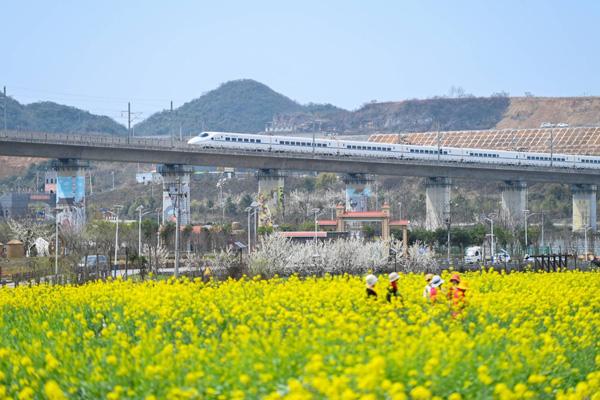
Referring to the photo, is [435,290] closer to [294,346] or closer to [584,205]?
[294,346]

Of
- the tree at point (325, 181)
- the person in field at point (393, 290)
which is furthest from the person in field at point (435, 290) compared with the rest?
the tree at point (325, 181)

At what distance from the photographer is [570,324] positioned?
18.9 m

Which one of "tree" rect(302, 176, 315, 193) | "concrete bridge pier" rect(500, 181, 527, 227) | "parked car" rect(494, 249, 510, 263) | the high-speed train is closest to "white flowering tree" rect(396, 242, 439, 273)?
"parked car" rect(494, 249, 510, 263)

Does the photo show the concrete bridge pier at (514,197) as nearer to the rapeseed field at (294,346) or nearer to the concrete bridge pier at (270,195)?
the concrete bridge pier at (270,195)

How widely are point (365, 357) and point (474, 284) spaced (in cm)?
1272

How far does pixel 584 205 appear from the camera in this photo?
103 metres

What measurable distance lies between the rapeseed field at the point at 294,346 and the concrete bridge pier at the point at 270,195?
2351 inches

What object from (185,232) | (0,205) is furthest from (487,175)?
(0,205)

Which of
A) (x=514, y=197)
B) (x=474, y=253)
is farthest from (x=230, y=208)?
(x=474, y=253)

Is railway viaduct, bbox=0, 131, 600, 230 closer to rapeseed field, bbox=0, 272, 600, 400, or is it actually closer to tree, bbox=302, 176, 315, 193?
tree, bbox=302, 176, 315, 193

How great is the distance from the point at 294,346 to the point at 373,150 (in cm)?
8332

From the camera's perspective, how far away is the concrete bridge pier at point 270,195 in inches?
3233

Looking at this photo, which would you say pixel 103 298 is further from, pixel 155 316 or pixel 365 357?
pixel 365 357

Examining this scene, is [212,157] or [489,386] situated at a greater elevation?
[212,157]
